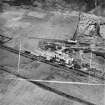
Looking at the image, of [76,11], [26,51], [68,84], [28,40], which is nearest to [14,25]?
[28,40]

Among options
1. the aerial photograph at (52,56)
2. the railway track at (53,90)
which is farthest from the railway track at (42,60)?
the railway track at (53,90)

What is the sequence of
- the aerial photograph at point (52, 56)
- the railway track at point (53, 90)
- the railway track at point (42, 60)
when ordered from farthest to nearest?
the railway track at point (42, 60)
the aerial photograph at point (52, 56)
the railway track at point (53, 90)

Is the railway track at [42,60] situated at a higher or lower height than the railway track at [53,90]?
higher

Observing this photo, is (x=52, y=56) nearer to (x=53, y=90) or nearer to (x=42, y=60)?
(x=42, y=60)

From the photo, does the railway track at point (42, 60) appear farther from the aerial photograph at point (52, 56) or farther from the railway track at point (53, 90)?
the railway track at point (53, 90)

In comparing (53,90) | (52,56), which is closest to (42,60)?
(52,56)

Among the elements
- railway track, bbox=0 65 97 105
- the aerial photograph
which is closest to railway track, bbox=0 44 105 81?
the aerial photograph

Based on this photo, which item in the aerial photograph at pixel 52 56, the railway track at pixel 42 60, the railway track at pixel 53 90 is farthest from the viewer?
the railway track at pixel 42 60

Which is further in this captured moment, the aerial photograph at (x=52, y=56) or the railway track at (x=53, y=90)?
the aerial photograph at (x=52, y=56)

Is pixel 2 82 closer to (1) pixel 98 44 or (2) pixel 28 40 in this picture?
(2) pixel 28 40
